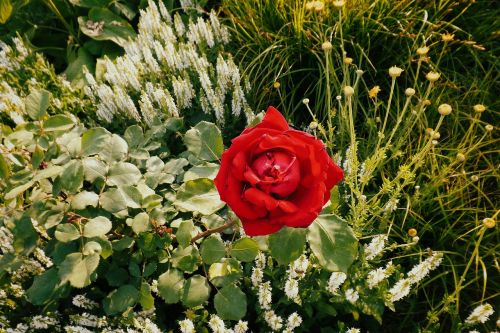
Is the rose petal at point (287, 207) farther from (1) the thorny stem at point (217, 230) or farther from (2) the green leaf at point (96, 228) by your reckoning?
(2) the green leaf at point (96, 228)

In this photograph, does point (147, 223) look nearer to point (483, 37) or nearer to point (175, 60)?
point (175, 60)

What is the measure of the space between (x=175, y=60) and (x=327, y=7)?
33.1 inches

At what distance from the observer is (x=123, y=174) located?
1324 mm

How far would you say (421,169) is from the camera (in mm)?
2072

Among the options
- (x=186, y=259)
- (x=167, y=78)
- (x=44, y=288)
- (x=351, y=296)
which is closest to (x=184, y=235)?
(x=186, y=259)

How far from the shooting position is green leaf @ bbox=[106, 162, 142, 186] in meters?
1.31

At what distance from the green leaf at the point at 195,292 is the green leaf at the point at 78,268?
0.86ft

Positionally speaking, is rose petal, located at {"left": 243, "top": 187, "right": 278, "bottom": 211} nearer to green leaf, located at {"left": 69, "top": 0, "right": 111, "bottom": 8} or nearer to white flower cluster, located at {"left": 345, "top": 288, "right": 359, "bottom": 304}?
white flower cluster, located at {"left": 345, "top": 288, "right": 359, "bottom": 304}

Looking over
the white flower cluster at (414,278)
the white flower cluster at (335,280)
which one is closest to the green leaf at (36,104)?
the white flower cluster at (335,280)

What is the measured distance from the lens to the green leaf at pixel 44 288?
1.23m

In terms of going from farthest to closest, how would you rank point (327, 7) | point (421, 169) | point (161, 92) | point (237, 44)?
point (237, 44) < point (327, 7) < point (421, 169) < point (161, 92)

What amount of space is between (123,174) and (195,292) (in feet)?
1.33

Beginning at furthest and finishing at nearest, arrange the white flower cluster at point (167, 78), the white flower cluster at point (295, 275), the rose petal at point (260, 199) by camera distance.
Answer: the white flower cluster at point (167, 78), the white flower cluster at point (295, 275), the rose petal at point (260, 199)

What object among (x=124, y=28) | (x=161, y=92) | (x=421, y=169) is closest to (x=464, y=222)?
(x=421, y=169)
